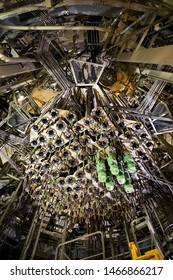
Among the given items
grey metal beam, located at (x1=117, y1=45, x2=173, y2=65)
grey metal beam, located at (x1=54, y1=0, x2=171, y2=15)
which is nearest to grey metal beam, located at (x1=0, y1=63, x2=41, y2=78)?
grey metal beam, located at (x1=54, y1=0, x2=171, y2=15)

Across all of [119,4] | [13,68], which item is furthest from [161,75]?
[13,68]

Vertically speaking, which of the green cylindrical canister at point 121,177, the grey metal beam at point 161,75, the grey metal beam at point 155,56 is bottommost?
the green cylindrical canister at point 121,177

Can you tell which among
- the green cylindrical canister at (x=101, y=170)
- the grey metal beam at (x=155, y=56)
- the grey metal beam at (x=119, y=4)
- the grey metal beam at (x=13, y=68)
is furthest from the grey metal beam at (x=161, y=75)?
the grey metal beam at (x=13, y=68)

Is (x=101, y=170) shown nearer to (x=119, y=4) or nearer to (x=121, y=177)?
(x=121, y=177)

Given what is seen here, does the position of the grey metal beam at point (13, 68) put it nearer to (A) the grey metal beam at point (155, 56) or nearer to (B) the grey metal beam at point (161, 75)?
(A) the grey metal beam at point (155, 56)

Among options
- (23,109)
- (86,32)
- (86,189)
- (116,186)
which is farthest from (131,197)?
(86,32)
